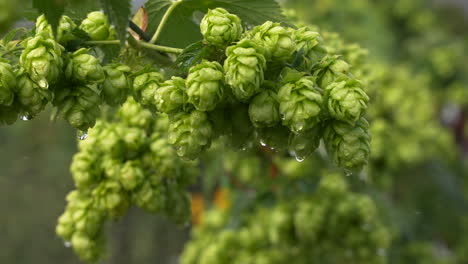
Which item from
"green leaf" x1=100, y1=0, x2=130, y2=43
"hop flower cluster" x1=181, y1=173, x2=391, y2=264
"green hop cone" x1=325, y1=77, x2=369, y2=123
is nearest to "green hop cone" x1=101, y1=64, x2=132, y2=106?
"green leaf" x1=100, y1=0, x2=130, y2=43

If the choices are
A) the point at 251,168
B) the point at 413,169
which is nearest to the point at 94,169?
the point at 251,168

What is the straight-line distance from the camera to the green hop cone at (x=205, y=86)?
112cm

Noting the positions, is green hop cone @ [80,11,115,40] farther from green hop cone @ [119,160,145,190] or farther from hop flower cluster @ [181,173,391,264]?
hop flower cluster @ [181,173,391,264]

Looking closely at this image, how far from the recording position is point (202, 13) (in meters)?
1.55

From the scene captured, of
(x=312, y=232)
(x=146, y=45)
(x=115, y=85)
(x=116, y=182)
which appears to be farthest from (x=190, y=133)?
(x=312, y=232)

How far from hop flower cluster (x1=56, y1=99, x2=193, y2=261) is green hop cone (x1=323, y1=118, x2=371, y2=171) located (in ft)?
2.07

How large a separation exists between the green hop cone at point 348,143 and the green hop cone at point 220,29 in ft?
0.83

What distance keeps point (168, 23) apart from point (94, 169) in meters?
0.48

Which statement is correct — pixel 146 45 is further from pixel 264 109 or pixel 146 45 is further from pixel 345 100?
pixel 345 100

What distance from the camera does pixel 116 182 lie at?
167 cm

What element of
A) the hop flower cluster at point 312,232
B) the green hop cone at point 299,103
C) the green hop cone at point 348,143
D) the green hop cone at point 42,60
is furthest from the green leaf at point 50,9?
the hop flower cluster at point 312,232

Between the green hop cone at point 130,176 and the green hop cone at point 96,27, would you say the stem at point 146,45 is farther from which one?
A: the green hop cone at point 130,176

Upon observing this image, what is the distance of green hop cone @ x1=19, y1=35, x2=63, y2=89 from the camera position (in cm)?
111

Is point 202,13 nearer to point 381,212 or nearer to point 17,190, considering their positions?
point 381,212
